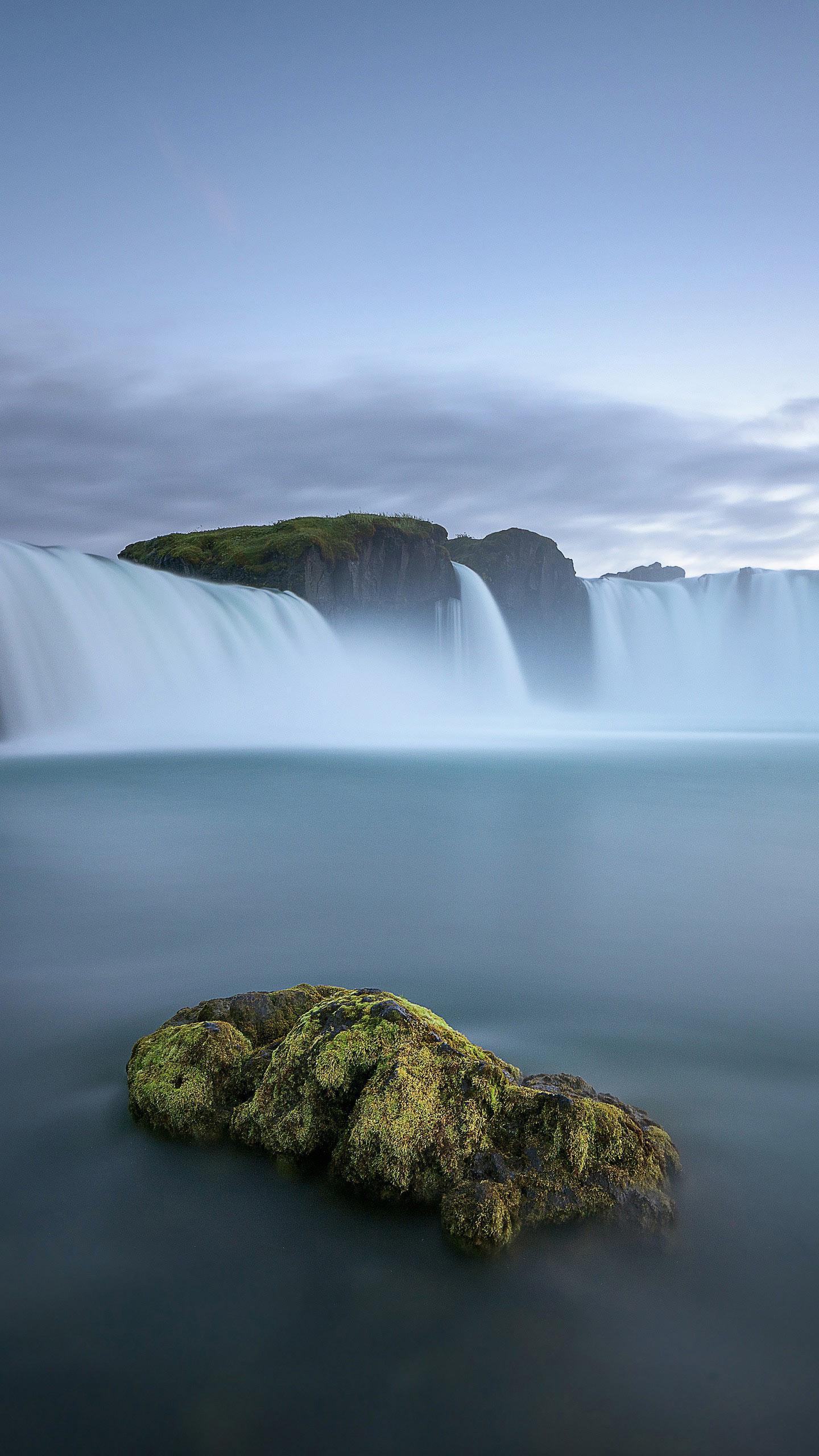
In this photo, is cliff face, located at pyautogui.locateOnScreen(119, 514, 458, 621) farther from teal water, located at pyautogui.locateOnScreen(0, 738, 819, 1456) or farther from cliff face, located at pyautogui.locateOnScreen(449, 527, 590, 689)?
teal water, located at pyautogui.locateOnScreen(0, 738, 819, 1456)

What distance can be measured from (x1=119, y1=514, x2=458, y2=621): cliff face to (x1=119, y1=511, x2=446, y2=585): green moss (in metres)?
0.05

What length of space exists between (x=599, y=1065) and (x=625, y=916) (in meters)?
4.01

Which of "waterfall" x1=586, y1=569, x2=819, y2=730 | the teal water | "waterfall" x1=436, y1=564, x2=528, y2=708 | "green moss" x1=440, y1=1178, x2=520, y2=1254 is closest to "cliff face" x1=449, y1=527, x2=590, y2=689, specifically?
"waterfall" x1=586, y1=569, x2=819, y2=730

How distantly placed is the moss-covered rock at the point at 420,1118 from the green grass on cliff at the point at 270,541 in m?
38.6

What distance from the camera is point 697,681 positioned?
67.4m

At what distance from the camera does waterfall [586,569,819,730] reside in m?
66.2

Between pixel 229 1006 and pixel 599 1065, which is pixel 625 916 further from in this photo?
pixel 229 1006

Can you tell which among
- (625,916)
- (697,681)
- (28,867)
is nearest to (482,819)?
(625,916)

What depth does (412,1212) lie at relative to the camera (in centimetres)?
368

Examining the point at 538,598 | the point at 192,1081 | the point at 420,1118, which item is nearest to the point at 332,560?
the point at 538,598

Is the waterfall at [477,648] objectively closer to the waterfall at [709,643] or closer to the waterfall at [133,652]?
the waterfall at [709,643]

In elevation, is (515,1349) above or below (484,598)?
below

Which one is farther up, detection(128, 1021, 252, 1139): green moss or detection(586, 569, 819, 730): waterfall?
detection(586, 569, 819, 730): waterfall

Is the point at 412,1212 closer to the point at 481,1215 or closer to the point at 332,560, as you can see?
the point at 481,1215
